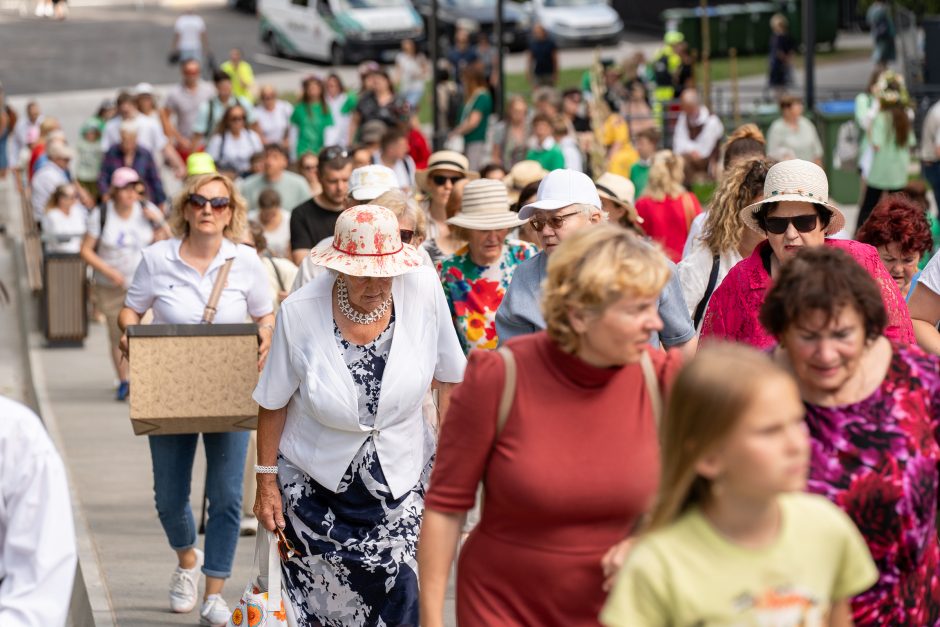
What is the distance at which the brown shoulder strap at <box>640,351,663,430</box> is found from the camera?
3.89m

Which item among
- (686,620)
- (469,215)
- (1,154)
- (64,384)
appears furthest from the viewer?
(1,154)

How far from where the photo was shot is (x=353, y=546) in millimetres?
5707

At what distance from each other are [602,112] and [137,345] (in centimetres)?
1489

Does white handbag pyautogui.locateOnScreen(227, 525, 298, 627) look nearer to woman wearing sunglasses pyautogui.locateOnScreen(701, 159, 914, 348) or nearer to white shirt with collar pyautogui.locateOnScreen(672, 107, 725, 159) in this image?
woman wearing sunglasses pyautogui.locateOnScreen(701, 159, 914, 348)

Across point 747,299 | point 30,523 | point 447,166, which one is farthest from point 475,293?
point 30,523

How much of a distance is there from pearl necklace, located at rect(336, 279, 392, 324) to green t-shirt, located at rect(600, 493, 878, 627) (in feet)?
8.42

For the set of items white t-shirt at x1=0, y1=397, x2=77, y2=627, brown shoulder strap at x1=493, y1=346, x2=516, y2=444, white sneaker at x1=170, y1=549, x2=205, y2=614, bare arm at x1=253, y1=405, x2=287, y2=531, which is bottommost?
white sneaker at x1=170, y1=549, x2=205, y2=614

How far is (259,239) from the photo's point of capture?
909 cm

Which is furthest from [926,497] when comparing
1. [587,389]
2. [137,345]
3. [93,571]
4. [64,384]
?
[64,384]

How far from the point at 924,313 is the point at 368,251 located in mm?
2026

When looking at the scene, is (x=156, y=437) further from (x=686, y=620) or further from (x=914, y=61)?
(x=914, y=61)

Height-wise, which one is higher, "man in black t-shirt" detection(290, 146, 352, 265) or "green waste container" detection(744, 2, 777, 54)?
"green waste container" detection(744, 2, 777, 54)

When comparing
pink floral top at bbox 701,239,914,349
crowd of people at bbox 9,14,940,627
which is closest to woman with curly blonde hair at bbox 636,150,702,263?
crowd of people at bbox 9,14,940,627

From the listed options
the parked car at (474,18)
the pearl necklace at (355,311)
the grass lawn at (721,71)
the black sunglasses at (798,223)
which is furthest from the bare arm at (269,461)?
the parked car at (474,18)
